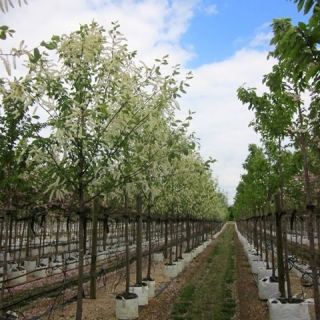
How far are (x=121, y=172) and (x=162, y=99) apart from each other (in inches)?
43.3

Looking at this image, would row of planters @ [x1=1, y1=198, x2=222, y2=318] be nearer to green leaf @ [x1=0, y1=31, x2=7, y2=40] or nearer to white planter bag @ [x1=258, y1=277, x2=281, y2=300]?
white planter bag @ [x1=258, y1=277, x2=281, y2=300]

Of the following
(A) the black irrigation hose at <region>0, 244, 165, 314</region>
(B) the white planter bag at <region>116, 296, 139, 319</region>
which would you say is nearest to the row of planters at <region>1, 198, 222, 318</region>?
(A) the black irrigation hose at <region>0, 244, 165, 314</region>

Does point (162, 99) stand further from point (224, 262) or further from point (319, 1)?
point (224, 262)

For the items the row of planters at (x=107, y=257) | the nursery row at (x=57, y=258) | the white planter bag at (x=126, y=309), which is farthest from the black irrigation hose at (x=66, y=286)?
the white planter bag at (x=126, y=309)

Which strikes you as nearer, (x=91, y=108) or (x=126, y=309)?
(x=91, y=108)

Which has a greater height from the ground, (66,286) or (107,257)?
(66,286)

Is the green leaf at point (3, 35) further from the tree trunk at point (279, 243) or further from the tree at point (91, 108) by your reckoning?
the tree trunk at point (279, 243)

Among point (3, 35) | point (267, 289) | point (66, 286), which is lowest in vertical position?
point (66, 286)

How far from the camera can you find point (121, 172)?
193 inches

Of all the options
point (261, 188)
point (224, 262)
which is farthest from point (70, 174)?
point (224, 262)

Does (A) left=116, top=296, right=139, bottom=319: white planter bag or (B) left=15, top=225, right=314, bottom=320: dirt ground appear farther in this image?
(B) left=15, top=225, right=314, bottom=320: dirt ground

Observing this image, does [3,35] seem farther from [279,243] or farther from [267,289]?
[267,289]

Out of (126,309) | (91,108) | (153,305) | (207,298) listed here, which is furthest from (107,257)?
(91,108)

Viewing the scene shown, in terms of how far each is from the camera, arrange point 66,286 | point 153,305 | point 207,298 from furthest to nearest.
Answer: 1. point 66,286
2. point 207,298
3. point 153,305
